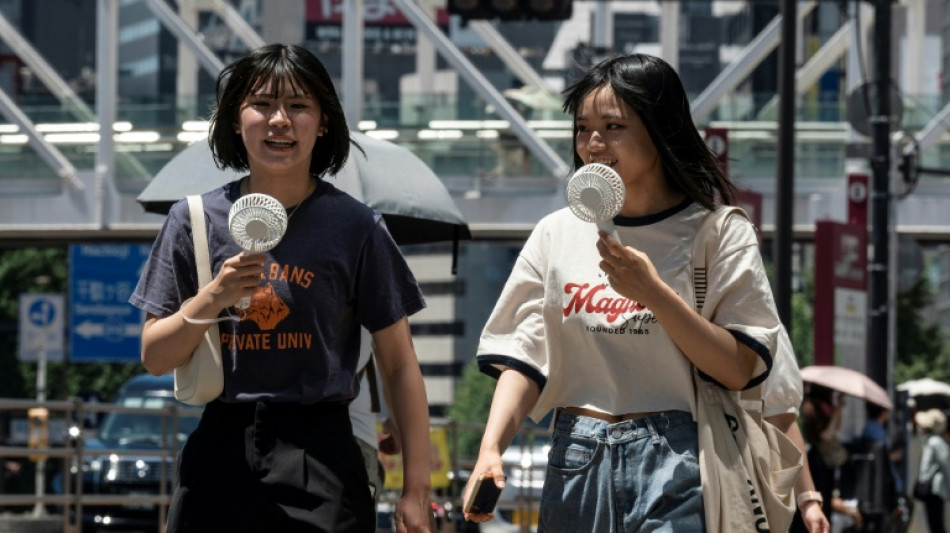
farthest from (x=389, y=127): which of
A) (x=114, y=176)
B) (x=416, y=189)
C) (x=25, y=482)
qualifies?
(x=416, y=189)

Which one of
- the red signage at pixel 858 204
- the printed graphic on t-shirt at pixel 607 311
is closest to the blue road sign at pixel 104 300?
the red signage at pixel 858 204

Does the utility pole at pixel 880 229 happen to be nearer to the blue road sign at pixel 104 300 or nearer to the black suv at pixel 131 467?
the black suv at pixel 131 467

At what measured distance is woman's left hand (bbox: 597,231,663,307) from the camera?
4008 millimetres

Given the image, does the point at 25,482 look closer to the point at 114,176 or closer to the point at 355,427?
the point at 355,427

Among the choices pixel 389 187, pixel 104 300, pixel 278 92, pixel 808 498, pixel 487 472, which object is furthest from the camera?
pixel 104 300

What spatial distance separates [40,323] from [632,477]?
30089mm

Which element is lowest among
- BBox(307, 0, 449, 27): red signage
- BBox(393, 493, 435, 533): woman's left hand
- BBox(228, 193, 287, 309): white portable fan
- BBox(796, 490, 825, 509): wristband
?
BBox(796, 490, 825, 509): wristband

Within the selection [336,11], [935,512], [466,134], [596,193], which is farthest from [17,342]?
[596,193]

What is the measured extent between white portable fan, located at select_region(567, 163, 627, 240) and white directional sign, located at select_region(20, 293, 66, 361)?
29.9 metres

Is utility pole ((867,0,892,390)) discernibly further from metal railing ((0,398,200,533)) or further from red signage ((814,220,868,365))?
metal railing ((0,398,200,533))

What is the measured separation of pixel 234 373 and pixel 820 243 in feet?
39.4

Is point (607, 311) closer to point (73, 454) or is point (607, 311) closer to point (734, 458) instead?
point (734, 458)

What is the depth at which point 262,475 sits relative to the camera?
4.11 meters

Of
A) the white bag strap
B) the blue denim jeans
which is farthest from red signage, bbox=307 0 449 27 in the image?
the blue denim jeans
